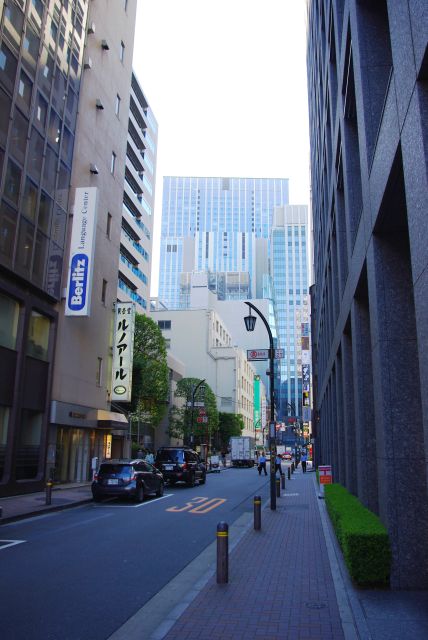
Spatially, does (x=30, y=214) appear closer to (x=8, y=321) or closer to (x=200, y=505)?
(x=8, y=321)

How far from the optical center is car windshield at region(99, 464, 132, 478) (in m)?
19.7

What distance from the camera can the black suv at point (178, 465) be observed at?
26844 millimetres

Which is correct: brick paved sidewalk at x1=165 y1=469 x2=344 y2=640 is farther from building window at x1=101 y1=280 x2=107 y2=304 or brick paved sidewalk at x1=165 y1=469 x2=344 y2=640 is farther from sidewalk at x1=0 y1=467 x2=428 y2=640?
building window at x1=101 y1=280 x2=107 y2=304

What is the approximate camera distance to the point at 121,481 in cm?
1945

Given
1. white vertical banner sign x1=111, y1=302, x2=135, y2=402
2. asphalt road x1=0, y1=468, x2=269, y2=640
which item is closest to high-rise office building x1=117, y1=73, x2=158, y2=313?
white vertical banner sign x1=111, y1=302, x2=135, y2=402

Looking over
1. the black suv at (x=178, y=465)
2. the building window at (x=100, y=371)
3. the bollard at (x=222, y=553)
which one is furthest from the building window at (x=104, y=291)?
the bollard at (x=222, y=553)

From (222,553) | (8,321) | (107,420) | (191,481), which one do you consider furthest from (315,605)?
(107,420)

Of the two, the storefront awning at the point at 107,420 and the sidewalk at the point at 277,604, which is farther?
the storefront awning at the point at 107,420

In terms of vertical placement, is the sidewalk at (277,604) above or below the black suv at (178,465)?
below

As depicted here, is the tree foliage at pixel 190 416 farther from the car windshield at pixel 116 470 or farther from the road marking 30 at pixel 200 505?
the car windshield at pixel 116 470

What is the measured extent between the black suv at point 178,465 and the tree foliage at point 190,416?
25430 millimetres

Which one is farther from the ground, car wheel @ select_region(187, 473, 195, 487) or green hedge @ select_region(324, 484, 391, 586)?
green hedge @ select_region(324, 484, 391, 586)

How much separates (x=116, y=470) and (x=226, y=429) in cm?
5760

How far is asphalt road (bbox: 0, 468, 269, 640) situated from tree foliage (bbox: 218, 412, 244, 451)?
58773mm
